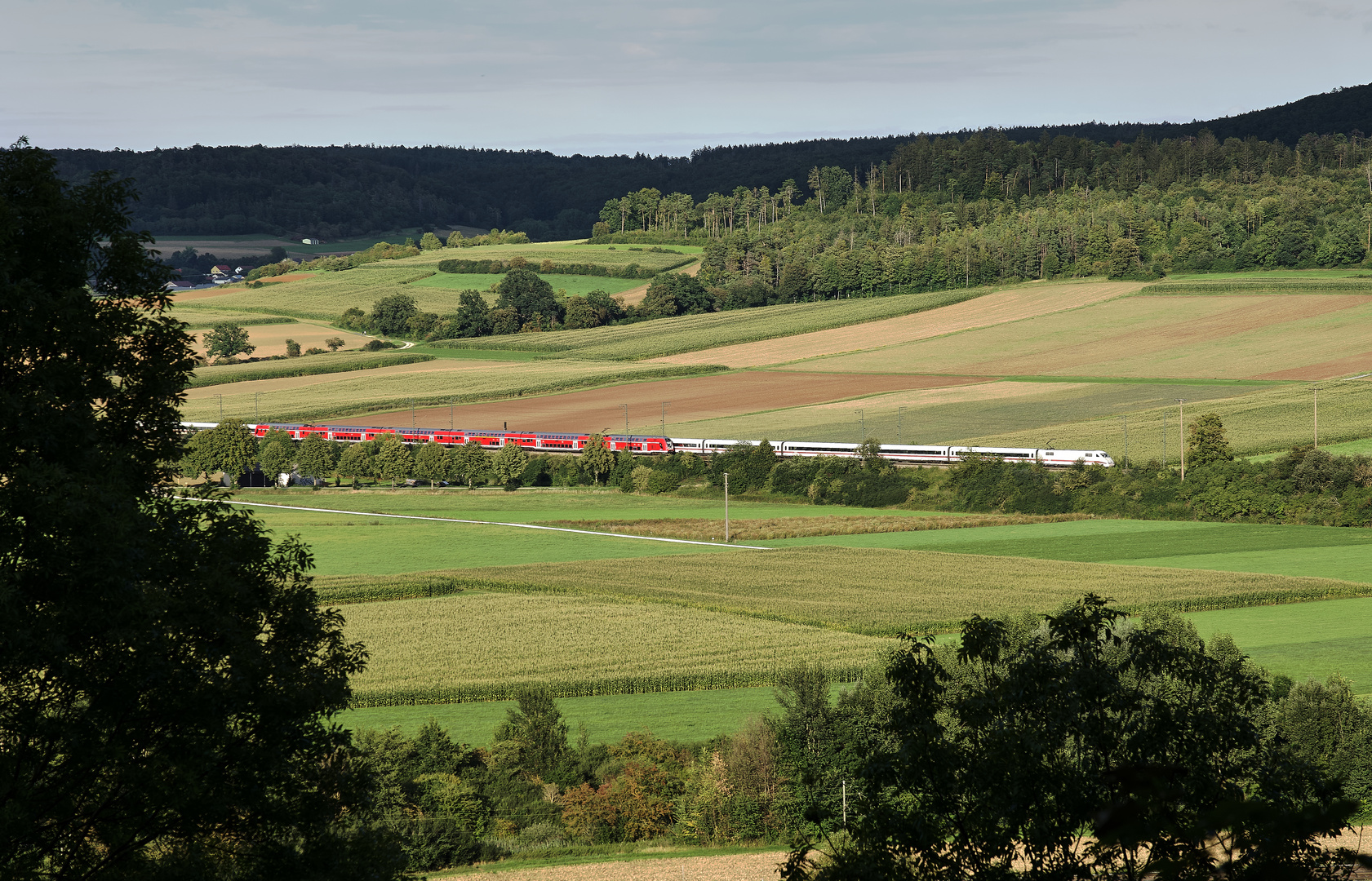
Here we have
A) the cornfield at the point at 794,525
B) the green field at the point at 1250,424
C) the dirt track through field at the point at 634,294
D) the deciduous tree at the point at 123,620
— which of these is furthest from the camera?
the dirt track through field at the point at 634,294

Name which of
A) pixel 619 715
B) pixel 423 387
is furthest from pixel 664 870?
pixel 423 387

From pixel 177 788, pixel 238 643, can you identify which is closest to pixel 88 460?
pixel 238 643

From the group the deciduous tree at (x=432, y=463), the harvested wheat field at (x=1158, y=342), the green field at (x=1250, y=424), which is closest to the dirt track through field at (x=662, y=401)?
the harvested wheat field at (x=1158, y=342)

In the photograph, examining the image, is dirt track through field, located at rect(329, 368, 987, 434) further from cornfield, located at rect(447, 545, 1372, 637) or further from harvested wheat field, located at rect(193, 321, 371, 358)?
cornfield, located at rect(447, 545, 1372, 637)

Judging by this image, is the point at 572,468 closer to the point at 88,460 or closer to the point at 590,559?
the point at 590,559

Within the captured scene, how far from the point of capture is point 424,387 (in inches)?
5069

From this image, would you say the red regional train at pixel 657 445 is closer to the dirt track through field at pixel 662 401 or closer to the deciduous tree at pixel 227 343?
the dirt track through field at pixel 662 401

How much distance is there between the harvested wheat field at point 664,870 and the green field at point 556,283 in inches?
5879

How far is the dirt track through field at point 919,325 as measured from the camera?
13925 centimetres

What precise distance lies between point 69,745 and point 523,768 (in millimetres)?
20783

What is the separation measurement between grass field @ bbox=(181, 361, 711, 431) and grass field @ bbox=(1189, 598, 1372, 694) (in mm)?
80574

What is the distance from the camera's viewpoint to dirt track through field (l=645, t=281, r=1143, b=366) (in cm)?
13925

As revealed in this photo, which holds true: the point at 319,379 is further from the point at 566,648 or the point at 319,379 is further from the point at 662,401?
the point at 566,648

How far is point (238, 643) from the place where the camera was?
16.5 meters
